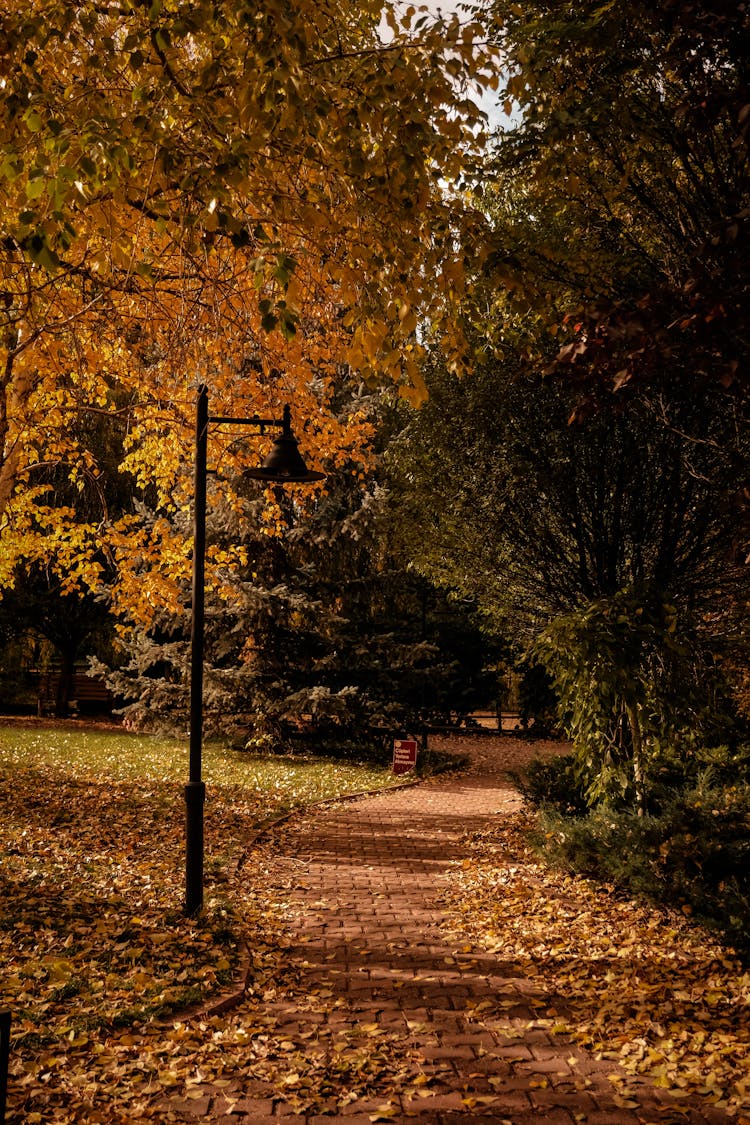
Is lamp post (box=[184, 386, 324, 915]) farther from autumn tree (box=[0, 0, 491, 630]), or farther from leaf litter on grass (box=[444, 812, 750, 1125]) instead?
leaf litter on grass (box=[444, 812, 750, 1125])

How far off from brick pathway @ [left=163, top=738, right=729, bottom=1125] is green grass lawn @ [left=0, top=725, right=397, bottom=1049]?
60cm

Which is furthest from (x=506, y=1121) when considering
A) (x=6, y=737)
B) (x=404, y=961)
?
(x=6, y=737)

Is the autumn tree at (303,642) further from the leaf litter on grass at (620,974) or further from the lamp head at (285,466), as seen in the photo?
the lamp head at (285,466)

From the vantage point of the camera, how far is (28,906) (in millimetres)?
6906

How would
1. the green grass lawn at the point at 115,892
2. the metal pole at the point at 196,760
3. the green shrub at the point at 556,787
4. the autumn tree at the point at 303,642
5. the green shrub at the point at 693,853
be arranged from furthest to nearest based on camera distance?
1. the autumn tree at the point at 303,642
2. the green shrub at the point at 556,787
3. the metal pole at the point at 196,760
4. the green shrub at the point at 693,853
5. the green grass lawn at the point at 115,892

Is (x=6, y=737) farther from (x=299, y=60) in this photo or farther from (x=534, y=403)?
(x=299, y=60)

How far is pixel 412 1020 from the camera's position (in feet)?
17.4

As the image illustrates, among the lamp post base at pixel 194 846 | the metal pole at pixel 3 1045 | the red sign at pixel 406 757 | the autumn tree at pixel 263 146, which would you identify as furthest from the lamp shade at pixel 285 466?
the red sign at pixel 406 757

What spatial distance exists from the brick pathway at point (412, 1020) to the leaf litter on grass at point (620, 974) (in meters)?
0.13

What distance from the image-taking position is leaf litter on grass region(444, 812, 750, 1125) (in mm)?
4699

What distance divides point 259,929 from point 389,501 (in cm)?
1155

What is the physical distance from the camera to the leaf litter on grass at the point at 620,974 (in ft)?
15.4

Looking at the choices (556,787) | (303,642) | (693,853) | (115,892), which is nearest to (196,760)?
(115,892)

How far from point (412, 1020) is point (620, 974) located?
1627 mm
